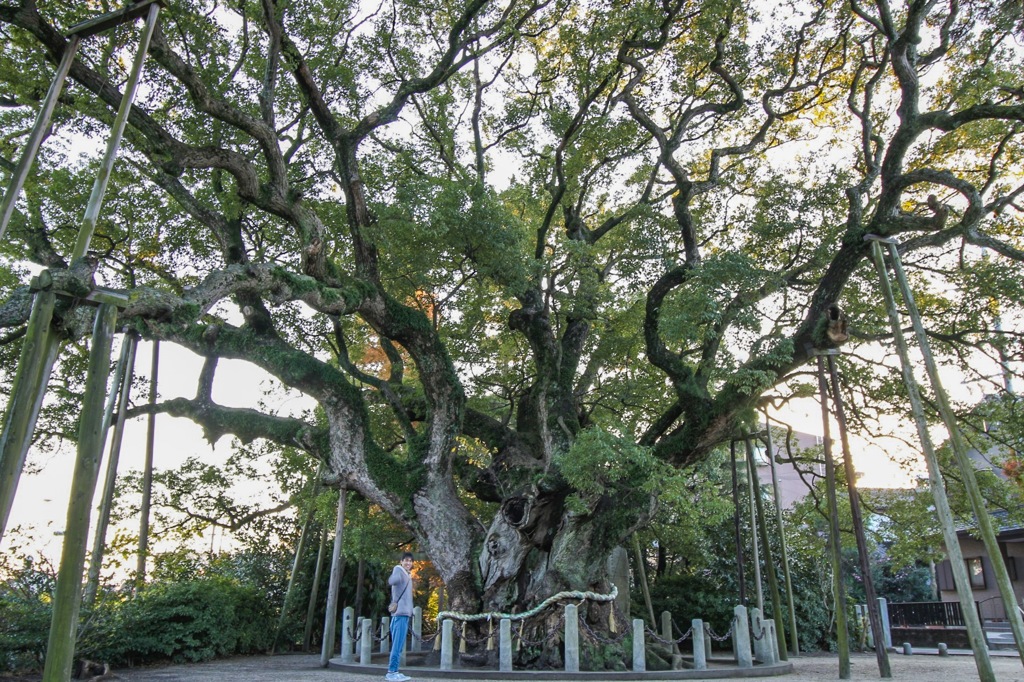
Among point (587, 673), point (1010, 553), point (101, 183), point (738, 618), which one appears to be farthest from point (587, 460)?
point (1010, 553)

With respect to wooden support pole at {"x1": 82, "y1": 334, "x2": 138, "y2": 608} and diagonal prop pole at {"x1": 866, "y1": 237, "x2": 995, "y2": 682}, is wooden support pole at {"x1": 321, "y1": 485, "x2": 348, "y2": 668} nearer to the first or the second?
wooden support pole at {"x1": 82, "y1": 334, "x2": 138, "y2": 608}

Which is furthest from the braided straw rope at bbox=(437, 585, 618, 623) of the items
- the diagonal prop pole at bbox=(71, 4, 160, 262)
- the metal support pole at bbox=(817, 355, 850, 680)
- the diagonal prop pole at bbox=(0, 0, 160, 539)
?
the diagonal prop pole at bbox=(71, 4, 160, 262)

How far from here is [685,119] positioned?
1363 centimetres

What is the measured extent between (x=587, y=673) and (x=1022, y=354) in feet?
29.0

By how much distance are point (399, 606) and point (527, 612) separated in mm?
2969

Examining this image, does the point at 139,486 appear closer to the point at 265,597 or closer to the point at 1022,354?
the point at 265,597

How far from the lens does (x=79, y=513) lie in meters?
4.91

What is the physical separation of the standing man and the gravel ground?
2.28ft

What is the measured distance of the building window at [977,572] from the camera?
78.7 ft

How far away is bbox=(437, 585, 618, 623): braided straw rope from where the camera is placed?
36.4 ft

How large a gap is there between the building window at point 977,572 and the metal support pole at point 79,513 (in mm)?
27989

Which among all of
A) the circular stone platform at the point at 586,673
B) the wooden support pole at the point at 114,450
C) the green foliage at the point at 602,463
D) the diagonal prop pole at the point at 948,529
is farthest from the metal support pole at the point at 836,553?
the wooden support pole at the point at 114,450

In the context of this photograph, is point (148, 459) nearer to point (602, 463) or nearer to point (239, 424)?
point (239, 424)

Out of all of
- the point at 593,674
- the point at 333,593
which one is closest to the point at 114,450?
the point at 333,593
